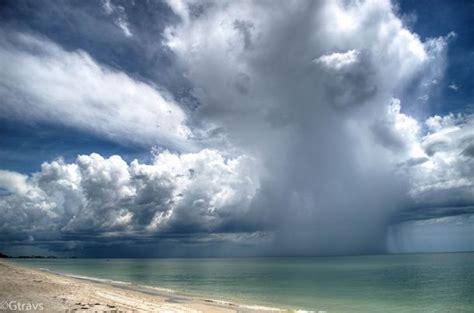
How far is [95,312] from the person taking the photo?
26.1 metres

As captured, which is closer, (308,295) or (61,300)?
(61,300)

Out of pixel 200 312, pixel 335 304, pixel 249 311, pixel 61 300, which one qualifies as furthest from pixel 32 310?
pixel 335 304

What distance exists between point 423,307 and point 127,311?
39.4m

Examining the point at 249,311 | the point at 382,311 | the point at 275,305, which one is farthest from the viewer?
the point at 275,305

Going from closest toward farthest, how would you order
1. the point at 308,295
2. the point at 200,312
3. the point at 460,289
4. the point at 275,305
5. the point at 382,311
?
1. the point at 200,312
2. the point at 382,311
3. the point at 275,305
4. the point at 308,295
5. the point at 460,289

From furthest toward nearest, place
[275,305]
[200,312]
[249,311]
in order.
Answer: [275,305] → [249,311] → [200,312]

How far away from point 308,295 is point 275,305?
1401 cm

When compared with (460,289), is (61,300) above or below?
above

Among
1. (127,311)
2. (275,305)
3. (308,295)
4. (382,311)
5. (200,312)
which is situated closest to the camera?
(127,311)

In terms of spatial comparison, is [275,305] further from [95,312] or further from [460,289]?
[460,289]

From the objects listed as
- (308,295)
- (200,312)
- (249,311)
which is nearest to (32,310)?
(200,312)

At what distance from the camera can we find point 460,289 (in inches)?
2512

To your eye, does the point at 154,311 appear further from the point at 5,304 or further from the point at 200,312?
the point at 5,304

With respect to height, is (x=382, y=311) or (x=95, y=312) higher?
(x=95, y=312)
